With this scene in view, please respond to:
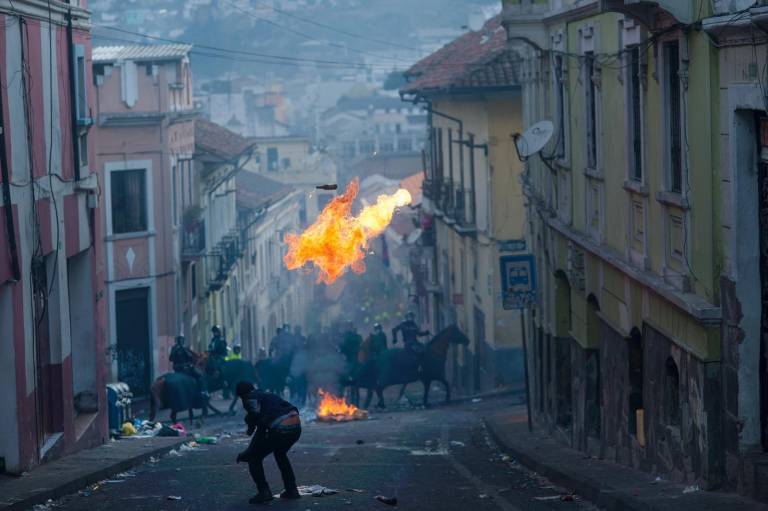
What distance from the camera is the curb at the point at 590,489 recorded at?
1221 centimetres

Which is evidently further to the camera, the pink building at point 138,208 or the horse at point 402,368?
the pink building at point 138,208

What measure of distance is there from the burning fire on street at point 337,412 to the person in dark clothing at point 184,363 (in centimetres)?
262

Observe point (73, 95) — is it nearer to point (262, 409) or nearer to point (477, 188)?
point (262, 409)

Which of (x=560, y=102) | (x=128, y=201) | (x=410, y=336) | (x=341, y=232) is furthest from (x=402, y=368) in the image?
(x=560, y=102)

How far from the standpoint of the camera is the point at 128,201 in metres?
36.2

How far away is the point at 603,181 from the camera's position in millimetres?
17562

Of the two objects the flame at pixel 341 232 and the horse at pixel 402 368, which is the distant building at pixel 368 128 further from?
the horse at pixel 402 368

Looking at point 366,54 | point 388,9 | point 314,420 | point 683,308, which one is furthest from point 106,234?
point 388,9

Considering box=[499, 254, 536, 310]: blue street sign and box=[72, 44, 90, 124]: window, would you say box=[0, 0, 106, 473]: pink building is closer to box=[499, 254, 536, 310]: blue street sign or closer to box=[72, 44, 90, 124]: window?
box=[72, 44, 90, 124]: window

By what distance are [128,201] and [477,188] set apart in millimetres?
9184

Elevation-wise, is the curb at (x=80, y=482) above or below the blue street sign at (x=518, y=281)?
below

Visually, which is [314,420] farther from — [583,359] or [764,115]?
[764,115]

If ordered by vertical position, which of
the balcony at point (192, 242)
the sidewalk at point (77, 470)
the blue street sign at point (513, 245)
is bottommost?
the sidewalk at point (77, 470)

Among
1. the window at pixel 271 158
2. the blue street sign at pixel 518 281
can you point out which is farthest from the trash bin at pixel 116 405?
the window at pixel 271 158
